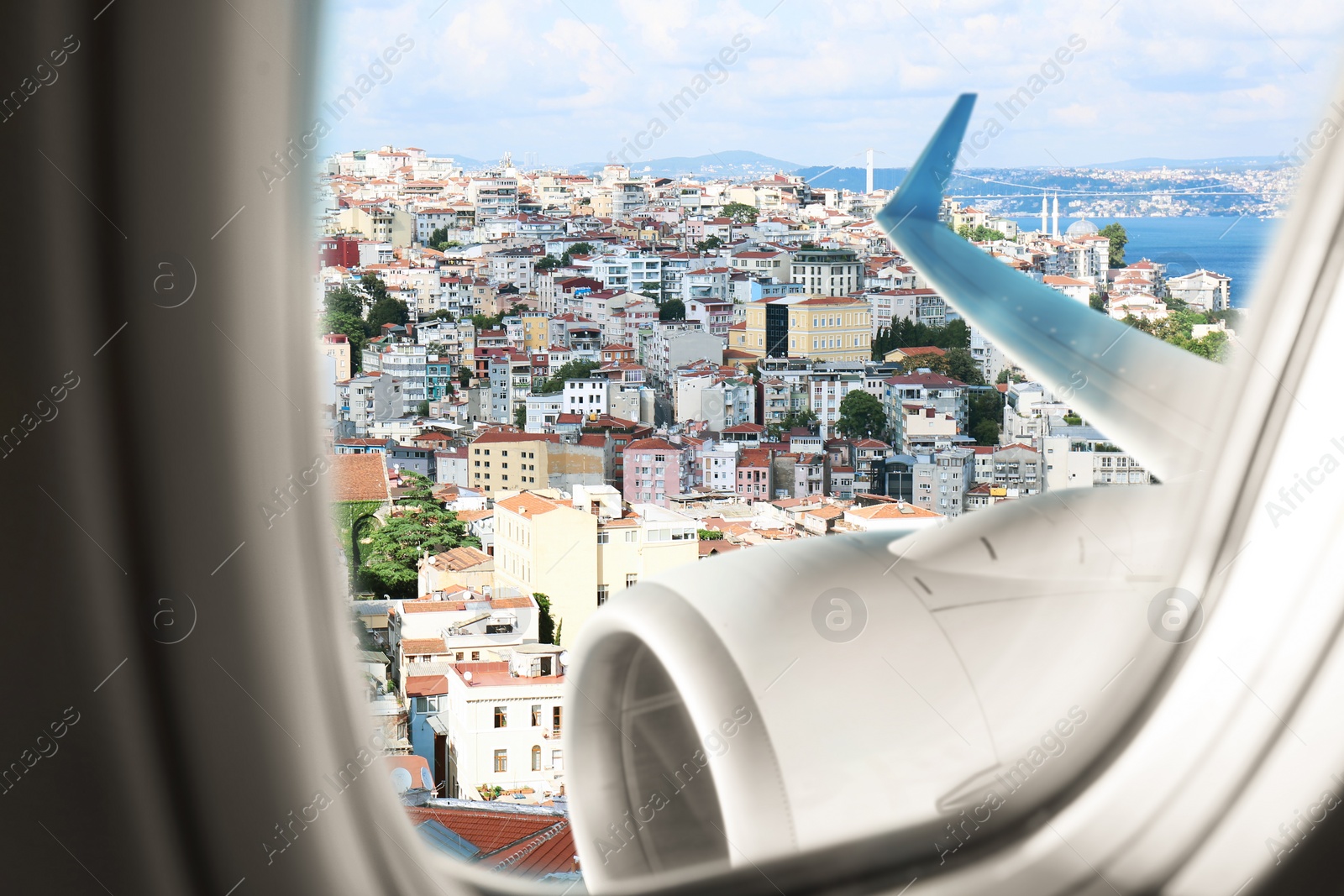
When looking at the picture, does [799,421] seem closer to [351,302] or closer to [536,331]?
[536,331]

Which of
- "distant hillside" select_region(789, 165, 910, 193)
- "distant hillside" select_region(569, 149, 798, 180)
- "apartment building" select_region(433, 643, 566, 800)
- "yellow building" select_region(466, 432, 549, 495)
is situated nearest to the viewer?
"distant hillside" select_region(569, 149, 798, 180)

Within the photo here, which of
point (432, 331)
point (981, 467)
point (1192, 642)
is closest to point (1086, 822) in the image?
point (1192, 642)

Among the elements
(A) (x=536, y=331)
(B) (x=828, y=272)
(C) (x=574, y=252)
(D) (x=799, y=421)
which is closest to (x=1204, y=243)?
(B) (x=828, y=272)

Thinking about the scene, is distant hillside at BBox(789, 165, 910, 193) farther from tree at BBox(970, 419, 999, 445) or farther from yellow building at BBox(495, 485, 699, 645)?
yellow building at BBox(495, 485, 699, 645)

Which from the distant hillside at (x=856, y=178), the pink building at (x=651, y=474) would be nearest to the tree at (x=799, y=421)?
the pink building at (x=651, y=474)

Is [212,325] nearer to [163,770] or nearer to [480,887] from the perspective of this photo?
[163,770]

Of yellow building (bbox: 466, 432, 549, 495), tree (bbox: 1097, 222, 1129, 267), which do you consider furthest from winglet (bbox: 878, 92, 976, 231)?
yellow building (bbox: 466, 432, 549, 495)
